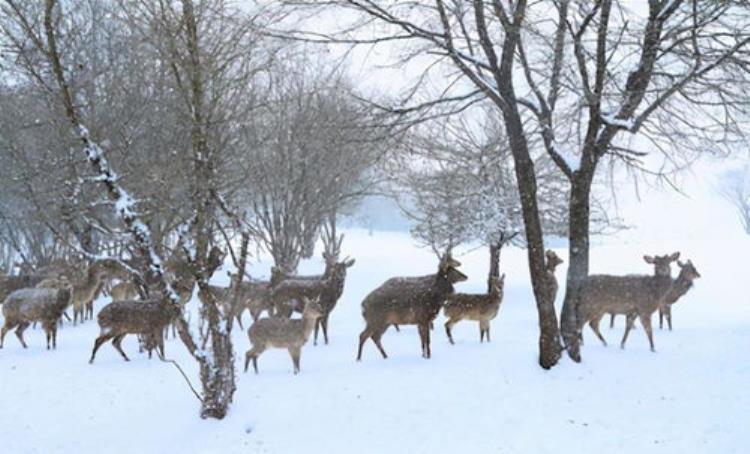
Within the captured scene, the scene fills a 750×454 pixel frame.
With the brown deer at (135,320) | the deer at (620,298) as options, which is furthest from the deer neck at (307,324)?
the deer at (620,298)

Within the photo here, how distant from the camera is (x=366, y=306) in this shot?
37.0 feet

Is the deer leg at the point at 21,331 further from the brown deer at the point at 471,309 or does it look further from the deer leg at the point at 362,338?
the brown deer at the point at 471,309

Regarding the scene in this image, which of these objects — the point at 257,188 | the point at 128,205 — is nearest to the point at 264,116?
the point at 257,188

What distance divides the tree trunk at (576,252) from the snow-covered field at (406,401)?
0.47 meters

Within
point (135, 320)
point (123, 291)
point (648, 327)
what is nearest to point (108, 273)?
point (123, 291)

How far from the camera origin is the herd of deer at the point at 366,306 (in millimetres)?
10281

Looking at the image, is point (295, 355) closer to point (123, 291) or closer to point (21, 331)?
point (21, 331)

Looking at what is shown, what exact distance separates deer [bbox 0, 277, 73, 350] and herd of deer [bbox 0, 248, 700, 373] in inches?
0.7

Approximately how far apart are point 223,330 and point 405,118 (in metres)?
4.13

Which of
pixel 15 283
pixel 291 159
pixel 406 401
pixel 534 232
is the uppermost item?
pixel 291 159

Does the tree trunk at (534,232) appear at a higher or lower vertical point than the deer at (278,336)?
higher

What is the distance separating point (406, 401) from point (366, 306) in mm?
3000

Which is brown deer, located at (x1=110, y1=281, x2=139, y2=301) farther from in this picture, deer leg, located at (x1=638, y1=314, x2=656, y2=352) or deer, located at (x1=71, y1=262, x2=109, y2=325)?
deer leg, located at (x1=638, y1=314, x2=656, y2=352)

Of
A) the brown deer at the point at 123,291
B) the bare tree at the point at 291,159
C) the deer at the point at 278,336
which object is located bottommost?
the deer at the point at 278,336
